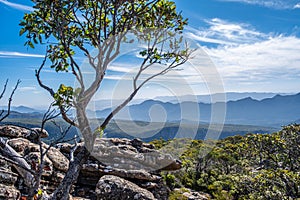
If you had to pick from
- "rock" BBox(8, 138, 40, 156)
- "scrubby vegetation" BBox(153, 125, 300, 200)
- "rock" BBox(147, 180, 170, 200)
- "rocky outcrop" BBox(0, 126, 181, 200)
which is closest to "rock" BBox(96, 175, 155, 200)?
"rocky outcrop" BBox(0, 126, 181, 200)

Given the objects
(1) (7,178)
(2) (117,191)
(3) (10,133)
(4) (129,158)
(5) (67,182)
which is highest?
(3) (10,133)

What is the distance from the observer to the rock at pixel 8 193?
854 cm

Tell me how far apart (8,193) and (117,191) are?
15.4ft

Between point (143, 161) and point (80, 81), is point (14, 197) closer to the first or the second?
point (80, 81)

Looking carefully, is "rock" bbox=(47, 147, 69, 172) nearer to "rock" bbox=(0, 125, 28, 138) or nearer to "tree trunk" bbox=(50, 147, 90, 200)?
"rock" bbox=(0, 125, 28, 138)

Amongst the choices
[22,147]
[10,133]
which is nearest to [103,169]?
[22,147]

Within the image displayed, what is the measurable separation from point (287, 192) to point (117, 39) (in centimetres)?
1370

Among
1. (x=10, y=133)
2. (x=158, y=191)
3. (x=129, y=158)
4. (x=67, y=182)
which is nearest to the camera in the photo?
(x=67, y=182)

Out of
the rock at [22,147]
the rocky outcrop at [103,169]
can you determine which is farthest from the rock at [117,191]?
the rock at [22,147]

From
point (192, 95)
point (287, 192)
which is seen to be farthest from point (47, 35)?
point (287, 192)

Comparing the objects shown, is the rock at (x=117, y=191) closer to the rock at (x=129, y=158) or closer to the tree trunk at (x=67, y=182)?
the rock at (x=129, y=158)

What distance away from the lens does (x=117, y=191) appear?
39.1ft

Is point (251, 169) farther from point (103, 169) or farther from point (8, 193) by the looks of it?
point (8, 193)

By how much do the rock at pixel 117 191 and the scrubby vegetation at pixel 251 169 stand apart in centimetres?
815
